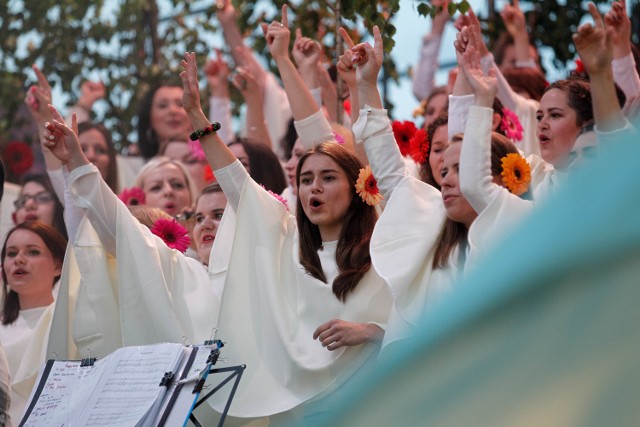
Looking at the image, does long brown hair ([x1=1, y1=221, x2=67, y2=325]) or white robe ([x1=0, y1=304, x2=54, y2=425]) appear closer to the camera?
white robe ([x1=0, y1=304, x2=54, y2=425])

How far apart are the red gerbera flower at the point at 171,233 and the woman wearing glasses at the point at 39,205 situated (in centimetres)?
186

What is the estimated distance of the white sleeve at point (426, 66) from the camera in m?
8.37

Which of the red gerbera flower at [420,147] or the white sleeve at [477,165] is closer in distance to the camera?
the white sleeve at [477,165]

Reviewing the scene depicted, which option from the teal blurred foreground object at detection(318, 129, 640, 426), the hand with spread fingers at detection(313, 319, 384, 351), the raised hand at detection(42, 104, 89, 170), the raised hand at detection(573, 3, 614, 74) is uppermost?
the raised hand at detection(42, 104, 89, 170)

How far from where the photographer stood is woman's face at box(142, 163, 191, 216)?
7547 mm

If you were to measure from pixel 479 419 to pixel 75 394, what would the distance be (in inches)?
145

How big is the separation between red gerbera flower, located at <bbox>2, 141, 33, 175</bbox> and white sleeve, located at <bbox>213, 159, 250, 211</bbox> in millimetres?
5414

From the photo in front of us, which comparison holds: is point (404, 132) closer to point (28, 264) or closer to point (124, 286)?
point (124, 286)

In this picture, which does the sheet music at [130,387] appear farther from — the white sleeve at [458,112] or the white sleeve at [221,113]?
the white sleeve at [221,113]

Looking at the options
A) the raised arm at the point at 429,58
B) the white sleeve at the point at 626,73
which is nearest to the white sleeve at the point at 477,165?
the white sleeve at the point at 626,73

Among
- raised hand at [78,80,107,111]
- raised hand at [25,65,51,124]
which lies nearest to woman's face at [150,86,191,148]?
raised hand at [78,80,107,111]

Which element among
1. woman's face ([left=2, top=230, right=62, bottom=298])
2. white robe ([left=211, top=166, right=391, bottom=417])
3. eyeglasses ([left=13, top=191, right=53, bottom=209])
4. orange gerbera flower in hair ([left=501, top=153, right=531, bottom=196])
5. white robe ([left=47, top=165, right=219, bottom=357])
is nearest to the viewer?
orange gerbera flower in hair ([left=501, top=153, right=531, bottom=196])

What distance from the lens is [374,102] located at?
506 cm

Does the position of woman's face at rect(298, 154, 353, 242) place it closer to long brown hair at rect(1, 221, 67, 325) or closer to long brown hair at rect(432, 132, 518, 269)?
long brown hair at rect(432, 132, 518, 269)
